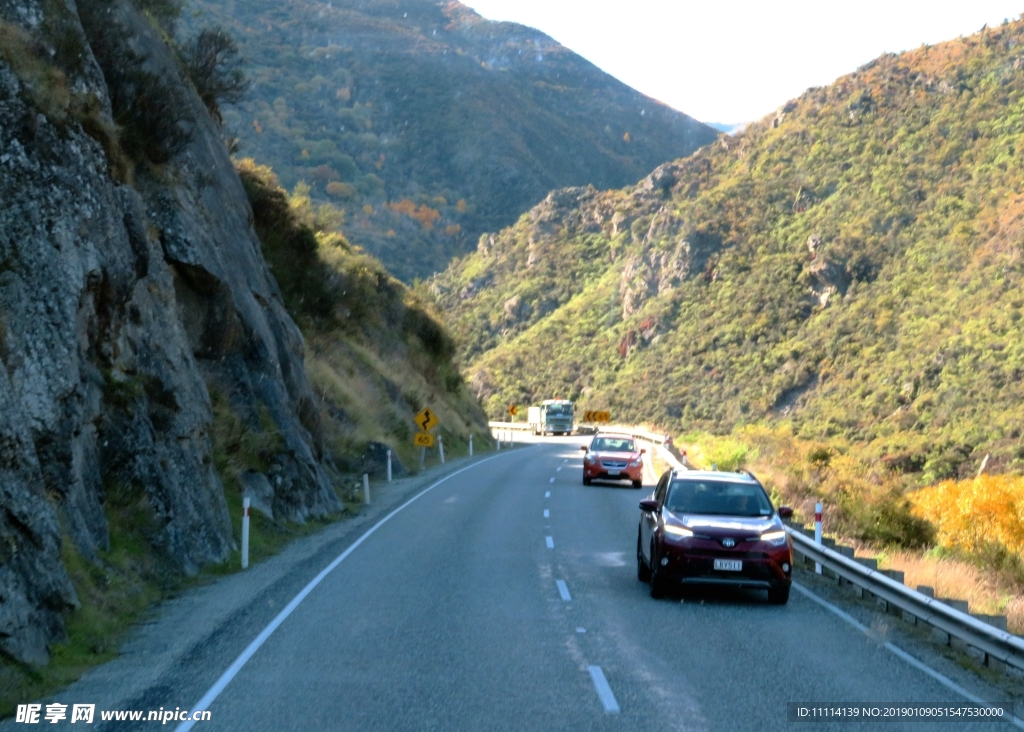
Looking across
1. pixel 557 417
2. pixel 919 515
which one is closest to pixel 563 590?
pixel 919 515

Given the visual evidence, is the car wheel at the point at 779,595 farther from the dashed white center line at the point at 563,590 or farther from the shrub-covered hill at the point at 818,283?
the shrub-covered hill at the point at 818,283

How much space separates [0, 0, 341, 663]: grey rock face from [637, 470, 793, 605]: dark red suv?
633 cm

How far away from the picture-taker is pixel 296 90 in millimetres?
116438

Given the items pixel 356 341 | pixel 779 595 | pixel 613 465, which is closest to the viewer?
pixel 779 595

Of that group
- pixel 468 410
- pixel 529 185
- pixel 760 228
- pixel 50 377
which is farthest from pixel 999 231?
pixel 529 185

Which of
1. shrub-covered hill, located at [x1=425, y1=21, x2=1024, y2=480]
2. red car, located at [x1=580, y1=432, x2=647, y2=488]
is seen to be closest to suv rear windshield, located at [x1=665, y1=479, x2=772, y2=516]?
red car, located at [x1=580, y1=432, x2=647, y2=488]

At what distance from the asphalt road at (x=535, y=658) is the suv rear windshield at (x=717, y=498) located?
1.08 metres

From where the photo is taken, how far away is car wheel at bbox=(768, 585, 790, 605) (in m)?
12.6

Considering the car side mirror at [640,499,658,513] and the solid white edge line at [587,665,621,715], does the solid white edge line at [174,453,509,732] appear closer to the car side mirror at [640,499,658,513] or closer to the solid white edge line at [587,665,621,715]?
the solid white edge line at [587,665,621,715]

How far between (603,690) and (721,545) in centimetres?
452

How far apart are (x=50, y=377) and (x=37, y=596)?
2.78 metres

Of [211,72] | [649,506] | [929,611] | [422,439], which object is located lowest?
[929,611]

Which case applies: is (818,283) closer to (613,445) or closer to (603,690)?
(613,445)

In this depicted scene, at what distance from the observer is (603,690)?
27.5ft
